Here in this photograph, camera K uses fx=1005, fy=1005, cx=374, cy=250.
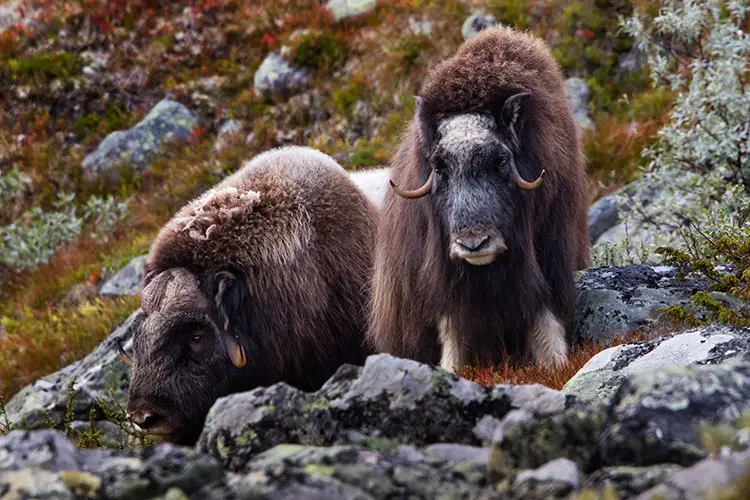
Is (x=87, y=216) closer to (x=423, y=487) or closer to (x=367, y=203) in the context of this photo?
(x=367, y=203)

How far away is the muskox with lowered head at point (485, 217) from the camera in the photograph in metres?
4.74

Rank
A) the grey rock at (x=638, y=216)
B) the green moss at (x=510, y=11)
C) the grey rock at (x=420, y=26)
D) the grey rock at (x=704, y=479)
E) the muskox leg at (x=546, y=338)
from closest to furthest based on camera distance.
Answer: the grey rock at (x=704, y=479) → the muskox leg at (x=546, y=338) → the grey rock at (x=638, y=216) → the green moss at (x=510, y=11) → the grey rock at (x=420, y=26)

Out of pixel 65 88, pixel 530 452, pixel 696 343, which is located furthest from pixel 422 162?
pixel 65 88

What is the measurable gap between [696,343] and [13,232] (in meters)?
10.5

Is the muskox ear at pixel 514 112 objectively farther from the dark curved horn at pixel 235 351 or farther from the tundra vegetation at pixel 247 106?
the dark curved horn at pixel 235 351

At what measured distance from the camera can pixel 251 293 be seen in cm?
555

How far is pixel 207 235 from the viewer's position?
554 centimetres

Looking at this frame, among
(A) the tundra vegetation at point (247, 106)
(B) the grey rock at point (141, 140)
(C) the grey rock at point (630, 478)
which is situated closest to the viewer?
(C) the grey rock at point (630, 478)

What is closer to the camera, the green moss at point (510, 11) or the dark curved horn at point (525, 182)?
the dark curved horn at point (525, 182)

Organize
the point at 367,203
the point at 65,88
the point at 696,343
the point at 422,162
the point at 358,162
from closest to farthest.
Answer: the point at 696,343 < the point at 422,162 < the point at 367,203 < the point at 358,162 < the point at 65,88

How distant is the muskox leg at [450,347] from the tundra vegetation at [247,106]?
5.64 ft

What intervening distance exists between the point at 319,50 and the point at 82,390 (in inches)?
273

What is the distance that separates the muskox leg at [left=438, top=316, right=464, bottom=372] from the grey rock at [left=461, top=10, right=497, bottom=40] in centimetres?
713

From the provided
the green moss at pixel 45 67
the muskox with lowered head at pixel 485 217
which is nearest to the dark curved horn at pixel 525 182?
the muskox with lowered head at pixel 485 217
